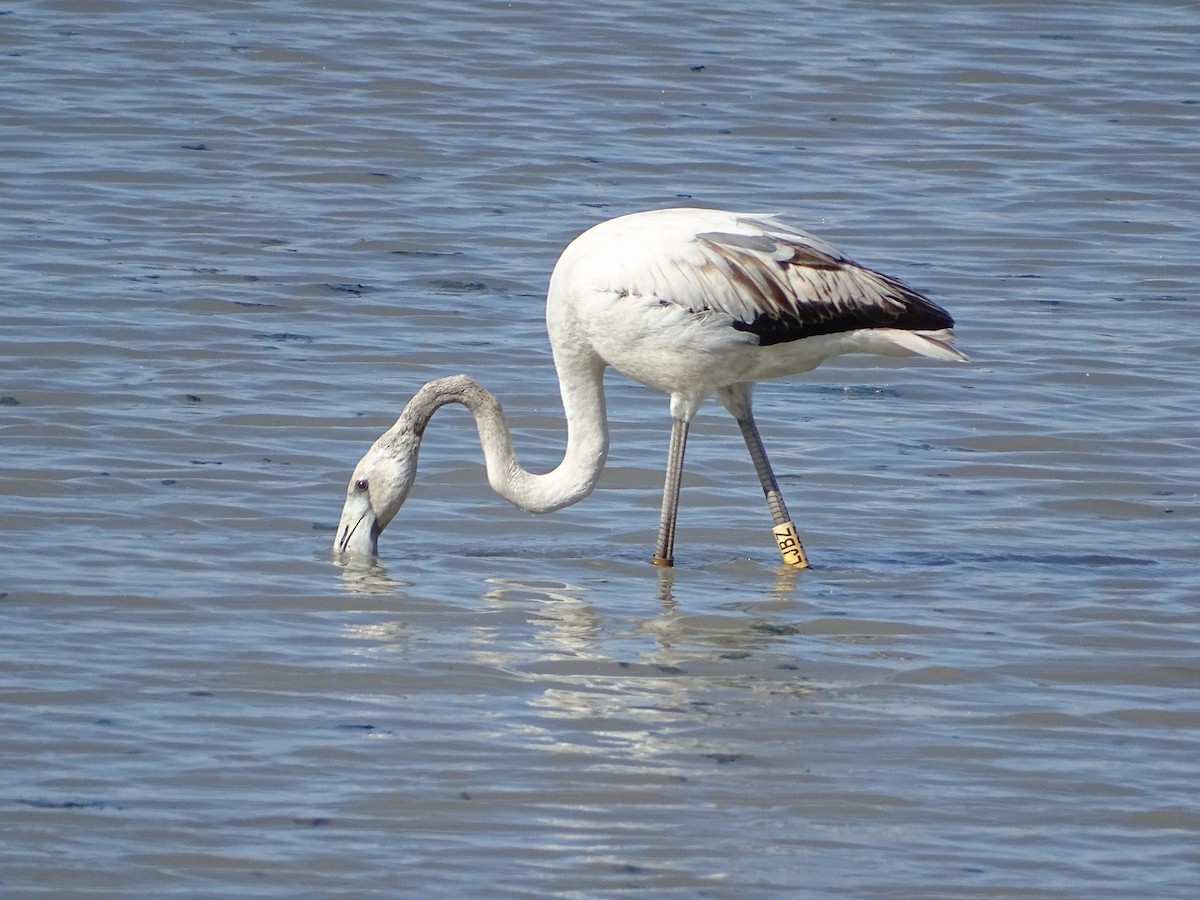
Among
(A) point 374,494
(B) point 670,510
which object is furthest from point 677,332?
(A) point 374,494

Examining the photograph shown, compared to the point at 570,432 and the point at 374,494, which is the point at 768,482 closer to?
the point at 570,432

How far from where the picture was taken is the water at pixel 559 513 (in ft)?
19.0

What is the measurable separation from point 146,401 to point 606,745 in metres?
4.42

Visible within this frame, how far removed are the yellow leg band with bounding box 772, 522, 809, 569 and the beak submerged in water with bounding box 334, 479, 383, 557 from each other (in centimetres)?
159

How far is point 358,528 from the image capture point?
8305mm

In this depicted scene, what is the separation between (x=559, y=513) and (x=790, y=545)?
52.2 inches

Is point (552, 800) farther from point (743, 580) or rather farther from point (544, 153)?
point (544, 153)

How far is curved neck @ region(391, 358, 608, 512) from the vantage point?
8617 mm

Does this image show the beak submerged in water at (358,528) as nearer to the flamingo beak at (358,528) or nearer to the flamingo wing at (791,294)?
the flamingo beak at (358,528)

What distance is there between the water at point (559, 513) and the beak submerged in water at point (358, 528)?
13 cm

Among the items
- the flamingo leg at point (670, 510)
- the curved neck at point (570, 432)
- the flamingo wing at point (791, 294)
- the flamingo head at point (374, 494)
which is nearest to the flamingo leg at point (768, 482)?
the flamingo leg at point (670, 510)

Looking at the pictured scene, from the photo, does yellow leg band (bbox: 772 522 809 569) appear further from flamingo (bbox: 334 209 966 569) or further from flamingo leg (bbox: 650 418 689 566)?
flamingo leg (bbox: 650 418 689 566)

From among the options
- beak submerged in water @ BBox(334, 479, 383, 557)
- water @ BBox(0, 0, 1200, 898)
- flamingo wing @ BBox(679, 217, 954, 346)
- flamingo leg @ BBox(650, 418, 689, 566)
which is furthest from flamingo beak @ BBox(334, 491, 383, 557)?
flamingo wing @ BBox(679, 217, 954, 346)

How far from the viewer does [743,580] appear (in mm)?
8359
